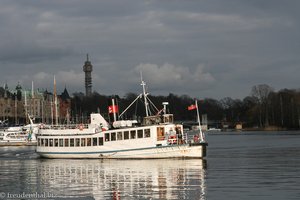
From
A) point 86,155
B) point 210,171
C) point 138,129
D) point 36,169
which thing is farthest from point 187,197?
point 86,155

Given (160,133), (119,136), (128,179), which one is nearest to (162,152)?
(160,133)

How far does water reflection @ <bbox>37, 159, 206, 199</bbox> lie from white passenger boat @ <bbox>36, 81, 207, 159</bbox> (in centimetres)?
223

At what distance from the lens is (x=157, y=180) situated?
186ft

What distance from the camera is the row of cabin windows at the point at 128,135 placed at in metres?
83.0

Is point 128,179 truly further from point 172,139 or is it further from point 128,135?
point 128,135

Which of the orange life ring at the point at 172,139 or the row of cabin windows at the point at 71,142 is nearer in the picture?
the orange life ring at the point at 172,139

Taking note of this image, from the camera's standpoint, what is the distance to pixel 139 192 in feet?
159

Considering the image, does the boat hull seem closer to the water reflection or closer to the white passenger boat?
the white passenger boat

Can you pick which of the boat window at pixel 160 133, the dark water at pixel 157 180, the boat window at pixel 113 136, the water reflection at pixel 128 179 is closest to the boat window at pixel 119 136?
the boat window at pixel 113 136

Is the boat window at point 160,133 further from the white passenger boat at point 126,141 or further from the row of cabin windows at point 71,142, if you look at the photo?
the row of cabin windows at point 71,142

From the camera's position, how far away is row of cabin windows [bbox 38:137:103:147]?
291 feet

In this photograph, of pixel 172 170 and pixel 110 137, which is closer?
pixel 172 170

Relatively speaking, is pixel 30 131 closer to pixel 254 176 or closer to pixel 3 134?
pixel 3 134

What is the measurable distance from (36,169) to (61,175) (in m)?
10.8
